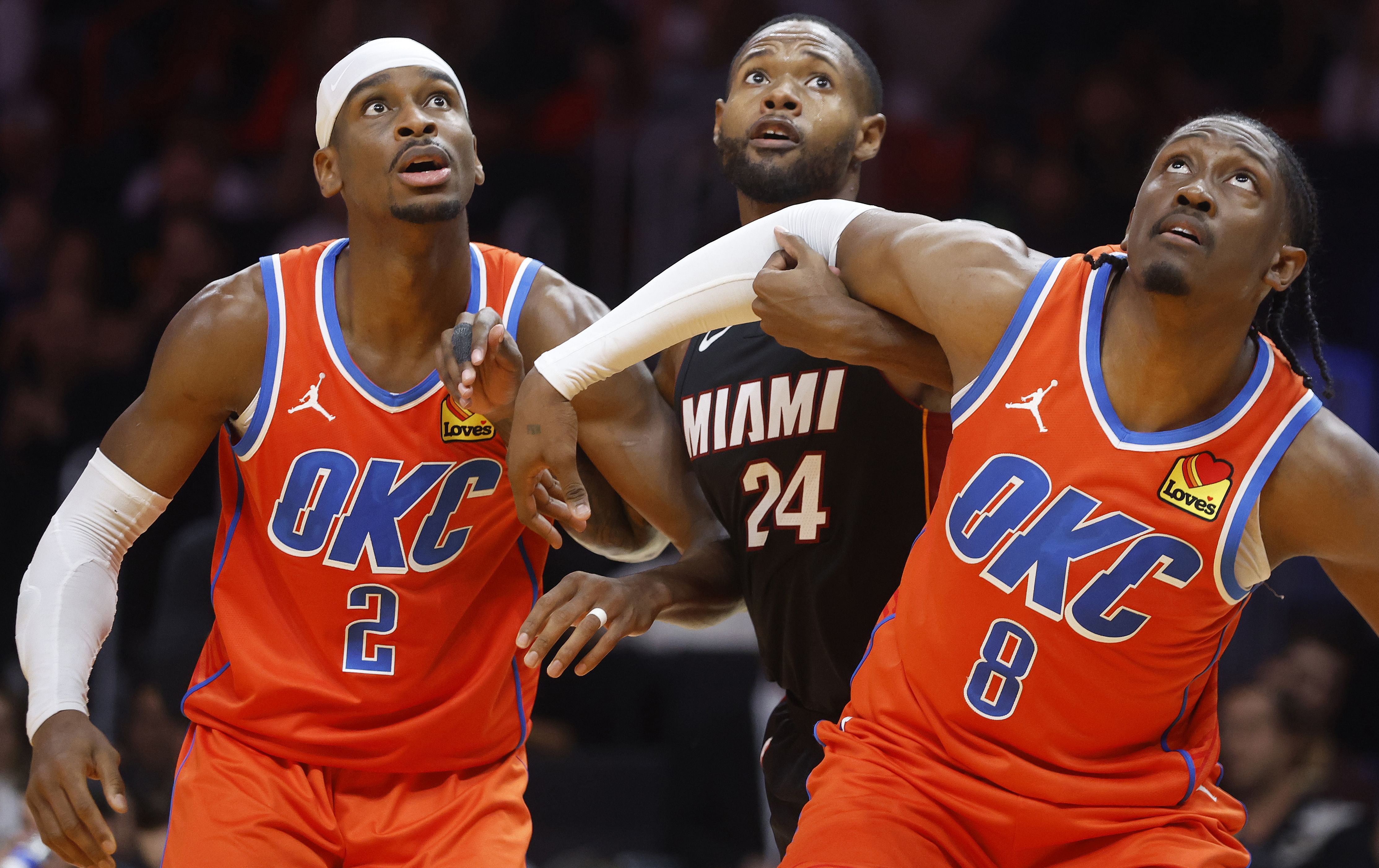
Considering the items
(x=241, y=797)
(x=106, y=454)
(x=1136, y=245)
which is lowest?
(x=241, y=797)

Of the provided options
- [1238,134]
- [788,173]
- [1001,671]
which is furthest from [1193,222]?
[788,173]

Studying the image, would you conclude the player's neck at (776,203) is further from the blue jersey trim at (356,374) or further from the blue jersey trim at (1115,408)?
the blue jersey trim at (1115,408)

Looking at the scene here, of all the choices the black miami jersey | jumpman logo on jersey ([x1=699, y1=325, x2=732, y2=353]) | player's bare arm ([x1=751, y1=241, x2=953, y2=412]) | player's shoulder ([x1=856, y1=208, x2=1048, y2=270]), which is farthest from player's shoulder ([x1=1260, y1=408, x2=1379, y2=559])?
jumpman logo on jersey ([x1=699, y1=325, x2=732, y2=353])

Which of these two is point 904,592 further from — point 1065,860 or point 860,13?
point 860,13

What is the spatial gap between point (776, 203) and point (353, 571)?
1.47 m

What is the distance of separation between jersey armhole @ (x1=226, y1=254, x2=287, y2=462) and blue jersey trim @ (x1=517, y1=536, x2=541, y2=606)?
25.1 inches

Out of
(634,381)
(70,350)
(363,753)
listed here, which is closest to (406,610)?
(363,753)

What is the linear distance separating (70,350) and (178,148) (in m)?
1.33

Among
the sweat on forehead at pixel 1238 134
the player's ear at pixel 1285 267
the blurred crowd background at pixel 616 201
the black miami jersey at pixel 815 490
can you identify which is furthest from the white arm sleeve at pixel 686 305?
the blurred crowd background at pixel 616 201

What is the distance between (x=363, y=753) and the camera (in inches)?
130

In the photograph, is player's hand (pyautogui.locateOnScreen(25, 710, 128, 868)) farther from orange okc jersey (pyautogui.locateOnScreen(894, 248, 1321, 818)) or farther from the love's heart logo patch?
the love's heart logo patch

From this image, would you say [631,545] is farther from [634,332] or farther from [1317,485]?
[1317,485]

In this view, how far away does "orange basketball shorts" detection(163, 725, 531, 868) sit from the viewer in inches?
124

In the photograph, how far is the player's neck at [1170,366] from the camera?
2834 mm
